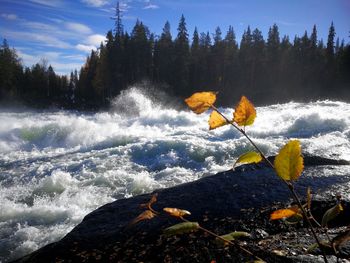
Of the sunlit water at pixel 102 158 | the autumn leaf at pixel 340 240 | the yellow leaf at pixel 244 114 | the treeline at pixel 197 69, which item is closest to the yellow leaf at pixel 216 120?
the yellow leaf at pixel 244 114

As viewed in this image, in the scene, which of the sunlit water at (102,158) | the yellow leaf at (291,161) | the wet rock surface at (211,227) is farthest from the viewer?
the sunlit water at (102,158)

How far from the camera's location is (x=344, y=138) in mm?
11766

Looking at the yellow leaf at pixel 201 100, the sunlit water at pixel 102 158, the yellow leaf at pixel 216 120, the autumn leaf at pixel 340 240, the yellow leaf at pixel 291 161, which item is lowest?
the sunlit water at pixel 102 158

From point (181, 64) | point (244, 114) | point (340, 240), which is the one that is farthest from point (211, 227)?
point (181, 64)

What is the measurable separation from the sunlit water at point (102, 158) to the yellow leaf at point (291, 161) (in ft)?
19.1

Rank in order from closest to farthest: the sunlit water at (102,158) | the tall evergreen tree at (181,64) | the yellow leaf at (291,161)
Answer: the yellow leaf at (291,161) → the sunlit water at (102,158) → the tall evergreen tree at (181,64)

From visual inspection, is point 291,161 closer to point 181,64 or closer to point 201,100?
point 201,100

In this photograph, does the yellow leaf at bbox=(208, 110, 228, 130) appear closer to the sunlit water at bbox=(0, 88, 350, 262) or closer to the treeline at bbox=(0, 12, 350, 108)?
the sunlit water at bbox=(0, 88, 350, 262)

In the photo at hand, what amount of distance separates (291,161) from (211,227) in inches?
141

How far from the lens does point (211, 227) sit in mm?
4098

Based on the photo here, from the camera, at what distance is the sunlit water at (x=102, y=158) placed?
6.70 m

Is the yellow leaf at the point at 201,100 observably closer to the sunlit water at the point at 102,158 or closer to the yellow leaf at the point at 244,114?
the yellow leaf at the point at 244,114

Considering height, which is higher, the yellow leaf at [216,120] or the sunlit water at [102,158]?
the yellow leaf at [216,120]

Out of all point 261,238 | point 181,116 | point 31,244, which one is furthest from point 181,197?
point 181,116
